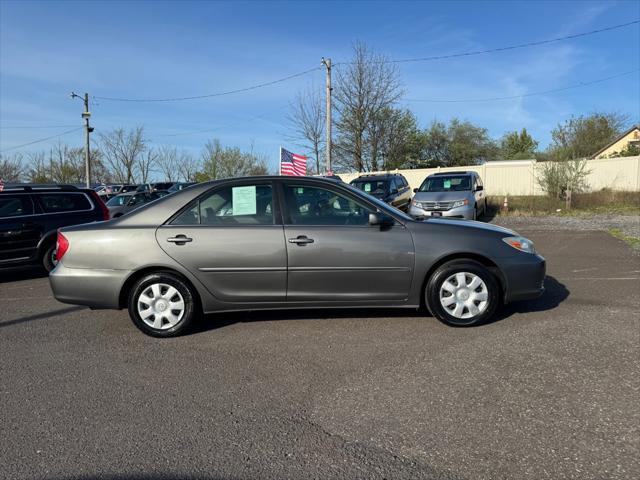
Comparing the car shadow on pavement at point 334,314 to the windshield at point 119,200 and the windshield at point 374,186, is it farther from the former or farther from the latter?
the windshield at point 119,200

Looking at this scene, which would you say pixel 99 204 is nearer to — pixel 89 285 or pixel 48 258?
pixel 48 258

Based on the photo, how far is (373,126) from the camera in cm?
3512

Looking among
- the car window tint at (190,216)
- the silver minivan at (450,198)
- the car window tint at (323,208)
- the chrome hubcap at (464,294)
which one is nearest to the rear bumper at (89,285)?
the car window tint at (190,216)

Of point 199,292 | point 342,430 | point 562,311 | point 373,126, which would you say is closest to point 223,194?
point 199,292

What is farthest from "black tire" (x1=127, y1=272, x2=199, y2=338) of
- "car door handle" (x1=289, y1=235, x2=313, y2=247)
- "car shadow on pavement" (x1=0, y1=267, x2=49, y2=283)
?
"car shadow on pavement" (x1=0, y1=267, x2=49, y2=283)

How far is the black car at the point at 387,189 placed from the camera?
48.4ft

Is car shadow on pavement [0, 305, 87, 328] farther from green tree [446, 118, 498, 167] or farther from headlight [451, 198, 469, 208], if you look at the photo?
green tree [446, 118, 498, 167]

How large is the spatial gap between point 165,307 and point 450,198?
10358 millimetres

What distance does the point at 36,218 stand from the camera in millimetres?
8234

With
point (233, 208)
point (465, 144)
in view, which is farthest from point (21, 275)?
point (465, 144)

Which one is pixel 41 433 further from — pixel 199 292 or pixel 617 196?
pixel 617 196

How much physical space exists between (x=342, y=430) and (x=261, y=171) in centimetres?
3949

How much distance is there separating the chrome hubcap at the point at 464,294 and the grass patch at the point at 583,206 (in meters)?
14.8

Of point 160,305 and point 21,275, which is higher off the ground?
point 160,305
